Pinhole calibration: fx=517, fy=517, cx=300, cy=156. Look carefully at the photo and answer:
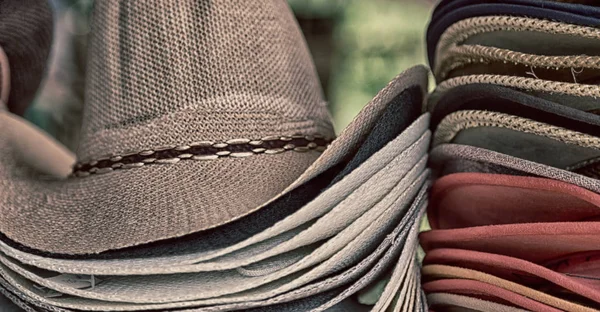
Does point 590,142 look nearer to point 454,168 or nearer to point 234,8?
point 454,168

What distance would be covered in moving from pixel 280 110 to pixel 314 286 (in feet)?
0.60

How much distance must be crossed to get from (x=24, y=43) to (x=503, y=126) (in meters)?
0.51

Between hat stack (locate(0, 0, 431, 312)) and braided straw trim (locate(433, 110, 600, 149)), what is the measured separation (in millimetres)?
36

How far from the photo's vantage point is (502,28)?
46 cm

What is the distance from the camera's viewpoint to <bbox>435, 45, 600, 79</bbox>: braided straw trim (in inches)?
16.5

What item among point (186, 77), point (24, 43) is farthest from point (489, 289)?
point (24, 43)

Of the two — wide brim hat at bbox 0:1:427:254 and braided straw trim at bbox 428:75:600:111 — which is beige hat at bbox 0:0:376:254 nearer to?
wide brim hat at bbox 0:1:427:254

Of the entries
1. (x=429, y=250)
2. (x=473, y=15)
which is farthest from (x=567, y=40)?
(x=429, y=250)

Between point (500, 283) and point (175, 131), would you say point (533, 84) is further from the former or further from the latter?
point (175, 131)

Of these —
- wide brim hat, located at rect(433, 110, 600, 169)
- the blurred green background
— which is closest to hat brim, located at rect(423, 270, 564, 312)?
wide brim hat, located at rect(433, 110, 600, 169)

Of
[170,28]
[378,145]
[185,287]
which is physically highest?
[170,28]

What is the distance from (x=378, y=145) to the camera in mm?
443

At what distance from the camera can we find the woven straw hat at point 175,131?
0.46 m

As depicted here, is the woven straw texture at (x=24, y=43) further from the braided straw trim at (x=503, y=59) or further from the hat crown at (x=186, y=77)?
the braided straw trim at (x=503, y=59)
